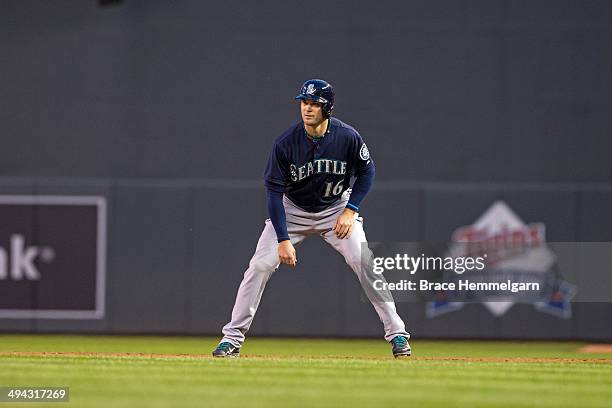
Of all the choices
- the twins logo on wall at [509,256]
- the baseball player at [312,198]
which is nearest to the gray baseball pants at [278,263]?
the baseball player at [312,198]

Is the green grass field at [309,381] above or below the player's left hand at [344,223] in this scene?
below

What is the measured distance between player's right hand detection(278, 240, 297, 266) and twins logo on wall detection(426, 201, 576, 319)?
354 cm

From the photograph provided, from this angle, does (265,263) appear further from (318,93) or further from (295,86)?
(295,86)

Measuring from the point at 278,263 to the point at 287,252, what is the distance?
0.72ft

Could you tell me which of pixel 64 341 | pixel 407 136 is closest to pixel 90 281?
pixel 64 341

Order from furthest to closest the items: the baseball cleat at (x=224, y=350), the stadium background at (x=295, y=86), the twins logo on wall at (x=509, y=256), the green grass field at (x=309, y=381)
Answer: the stadium background at (x=295, y=86) < the twins logo on wall at (x=509, y=256) < the baseball cleat at (x=224, y=350) < the green grass field at (x=309, y=381)

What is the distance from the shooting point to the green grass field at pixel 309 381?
5277 millimetres

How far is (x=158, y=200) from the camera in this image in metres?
10.7

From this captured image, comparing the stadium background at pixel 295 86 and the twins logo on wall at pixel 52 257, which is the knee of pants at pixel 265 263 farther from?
the stadium background at pixel 295 86

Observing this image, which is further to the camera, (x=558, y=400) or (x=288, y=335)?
(x=288, y=335)

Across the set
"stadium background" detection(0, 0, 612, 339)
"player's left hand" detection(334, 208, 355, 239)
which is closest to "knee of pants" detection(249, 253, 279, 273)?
"player's left hand" detection(334, 208, 355, 239)

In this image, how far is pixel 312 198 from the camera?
7.46 m

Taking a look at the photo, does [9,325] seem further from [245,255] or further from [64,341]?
[245,255]

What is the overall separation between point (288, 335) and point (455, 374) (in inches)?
171
